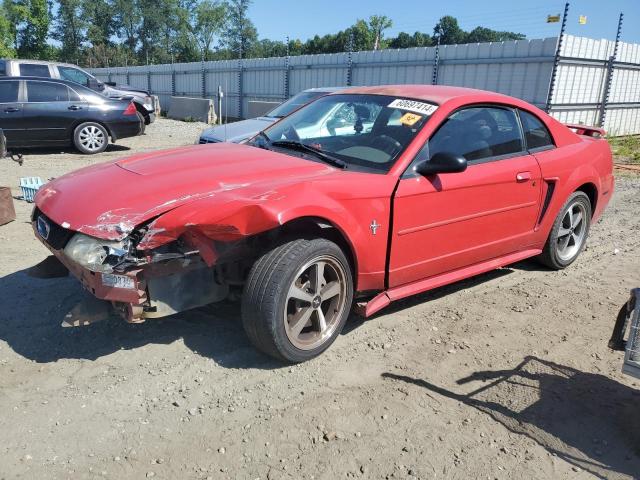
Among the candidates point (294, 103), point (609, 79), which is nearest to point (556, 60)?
point (609, 79)

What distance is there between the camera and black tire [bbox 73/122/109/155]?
11.1 m

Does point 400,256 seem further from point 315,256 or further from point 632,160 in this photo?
point 632,160

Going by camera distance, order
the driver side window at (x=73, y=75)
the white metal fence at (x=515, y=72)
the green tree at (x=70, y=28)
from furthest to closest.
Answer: the green tree at (x=70, y=28), the driver side window at (x=73, y=75), the white metal fence at (x=515, y=72)

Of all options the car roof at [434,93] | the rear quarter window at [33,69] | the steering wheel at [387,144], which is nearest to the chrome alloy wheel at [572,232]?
the car roof at [434,93]

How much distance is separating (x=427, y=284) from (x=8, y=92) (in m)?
9.91

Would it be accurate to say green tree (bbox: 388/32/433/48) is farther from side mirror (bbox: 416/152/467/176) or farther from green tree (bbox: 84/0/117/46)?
side mirror (bbox: 416/152/467/176)

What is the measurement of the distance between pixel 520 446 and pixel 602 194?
361 centimetres

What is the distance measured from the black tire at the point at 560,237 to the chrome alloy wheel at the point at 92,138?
31.0ft

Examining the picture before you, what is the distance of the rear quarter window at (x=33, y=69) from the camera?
→ 1285 centimetres

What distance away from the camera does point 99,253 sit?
115 inches

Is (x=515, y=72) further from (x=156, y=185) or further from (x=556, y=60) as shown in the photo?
(x=156, y=185)

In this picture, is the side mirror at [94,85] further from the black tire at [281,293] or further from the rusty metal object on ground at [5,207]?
the black tire at [281,293]

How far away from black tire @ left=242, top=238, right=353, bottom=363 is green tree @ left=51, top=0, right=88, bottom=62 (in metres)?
71.9

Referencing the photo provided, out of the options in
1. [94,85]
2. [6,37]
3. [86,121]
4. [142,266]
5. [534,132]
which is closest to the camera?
[142,266]
